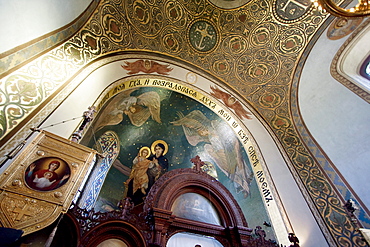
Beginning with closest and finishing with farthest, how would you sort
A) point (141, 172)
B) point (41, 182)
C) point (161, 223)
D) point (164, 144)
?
point (41, 182) → point (161, 223) → point (141, 172) → point (164, 144)

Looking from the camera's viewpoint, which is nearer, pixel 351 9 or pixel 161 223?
pixel 351 9

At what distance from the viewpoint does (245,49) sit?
6035 millimetres

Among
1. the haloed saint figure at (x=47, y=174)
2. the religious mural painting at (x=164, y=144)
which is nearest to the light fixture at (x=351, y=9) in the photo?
the religious mural painting at (x=164, y=144)

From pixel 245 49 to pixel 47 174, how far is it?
5.90 meters

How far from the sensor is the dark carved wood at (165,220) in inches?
134

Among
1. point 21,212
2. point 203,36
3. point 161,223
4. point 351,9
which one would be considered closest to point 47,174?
point 21,212

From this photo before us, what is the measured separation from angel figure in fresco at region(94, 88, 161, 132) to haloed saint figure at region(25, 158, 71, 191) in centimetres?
245

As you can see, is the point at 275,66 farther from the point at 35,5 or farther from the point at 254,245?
the point at 35,5

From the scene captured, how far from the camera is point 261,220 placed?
16.9 ft

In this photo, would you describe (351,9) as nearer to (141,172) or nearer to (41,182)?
(41,182)

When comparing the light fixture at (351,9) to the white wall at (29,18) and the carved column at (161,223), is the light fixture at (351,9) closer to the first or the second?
the white wall at (29,18)

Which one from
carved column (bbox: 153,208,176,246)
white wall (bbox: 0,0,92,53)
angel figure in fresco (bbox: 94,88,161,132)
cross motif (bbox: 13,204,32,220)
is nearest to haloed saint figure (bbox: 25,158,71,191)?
cross motif (bbox: 13,204,32,220)

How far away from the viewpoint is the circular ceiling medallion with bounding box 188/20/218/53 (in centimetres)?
591

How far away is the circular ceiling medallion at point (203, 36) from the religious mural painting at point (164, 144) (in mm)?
1459
